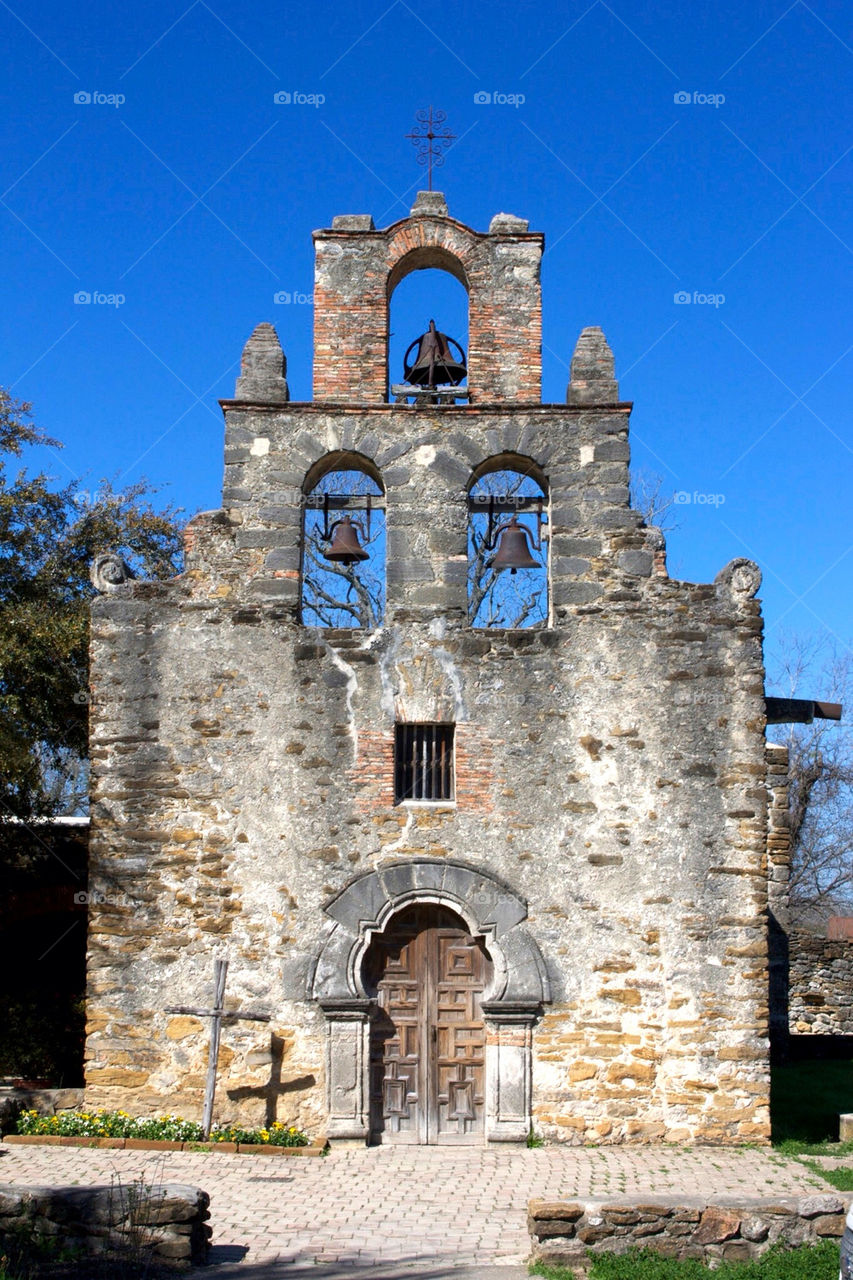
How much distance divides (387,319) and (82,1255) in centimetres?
850

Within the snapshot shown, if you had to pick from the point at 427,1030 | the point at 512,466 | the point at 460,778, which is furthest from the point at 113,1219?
→ the point at 512,466

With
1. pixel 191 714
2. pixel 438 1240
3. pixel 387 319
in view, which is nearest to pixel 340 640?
pixel 191 714

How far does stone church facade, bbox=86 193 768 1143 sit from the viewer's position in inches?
424

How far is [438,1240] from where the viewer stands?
7902mm

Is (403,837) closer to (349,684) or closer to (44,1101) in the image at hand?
(349,684)

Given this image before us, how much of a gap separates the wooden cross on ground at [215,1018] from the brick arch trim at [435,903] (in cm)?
62

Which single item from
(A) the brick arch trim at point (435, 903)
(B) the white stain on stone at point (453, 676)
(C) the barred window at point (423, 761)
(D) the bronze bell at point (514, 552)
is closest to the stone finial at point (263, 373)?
(D) the bronze bell at point (514, 552)

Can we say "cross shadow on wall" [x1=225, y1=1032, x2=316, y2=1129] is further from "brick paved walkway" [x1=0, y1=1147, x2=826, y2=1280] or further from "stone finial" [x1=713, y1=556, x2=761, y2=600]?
"stone finial" [x1=713, y1=556, x2=761, y2=600]

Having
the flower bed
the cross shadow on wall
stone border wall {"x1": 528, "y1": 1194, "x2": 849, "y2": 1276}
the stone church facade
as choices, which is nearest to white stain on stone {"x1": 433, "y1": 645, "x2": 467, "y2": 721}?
the stone church facade

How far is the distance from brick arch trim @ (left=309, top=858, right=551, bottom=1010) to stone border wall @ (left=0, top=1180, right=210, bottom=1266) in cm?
342

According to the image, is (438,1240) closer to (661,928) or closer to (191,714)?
(661,928)

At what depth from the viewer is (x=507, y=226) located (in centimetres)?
1214

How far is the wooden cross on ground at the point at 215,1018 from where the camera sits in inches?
413

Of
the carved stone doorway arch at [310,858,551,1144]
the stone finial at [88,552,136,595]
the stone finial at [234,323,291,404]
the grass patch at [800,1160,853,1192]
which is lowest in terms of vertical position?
the grass patch at [800,1160,853,1192]
